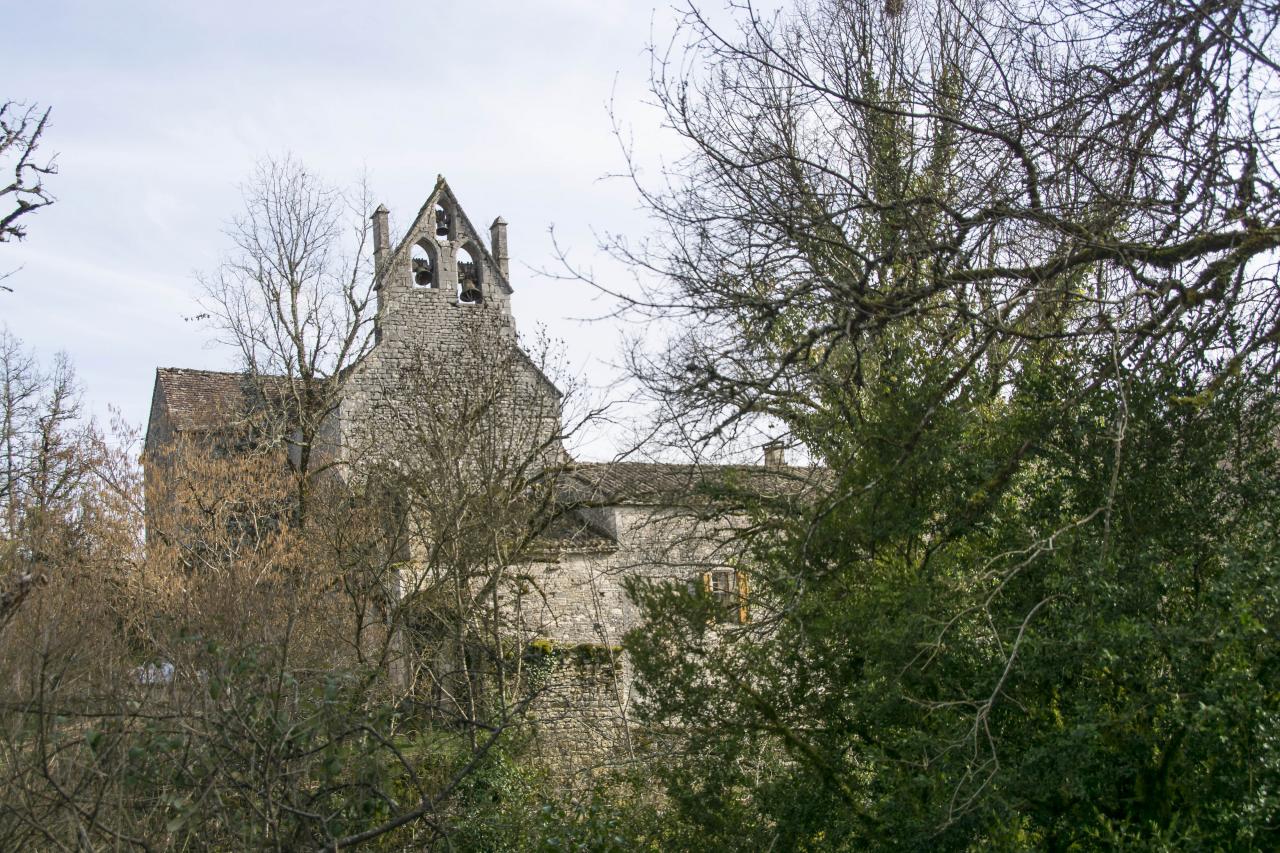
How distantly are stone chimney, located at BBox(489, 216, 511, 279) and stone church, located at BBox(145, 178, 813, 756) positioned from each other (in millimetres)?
1297

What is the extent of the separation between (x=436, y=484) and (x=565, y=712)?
352cm

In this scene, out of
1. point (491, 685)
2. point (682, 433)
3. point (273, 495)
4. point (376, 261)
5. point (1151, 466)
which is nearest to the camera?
point (1151, 466)

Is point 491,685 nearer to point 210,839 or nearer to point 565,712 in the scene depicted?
point 565,712

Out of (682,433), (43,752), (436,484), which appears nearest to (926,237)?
(682,433)

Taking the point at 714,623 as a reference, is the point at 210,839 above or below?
below

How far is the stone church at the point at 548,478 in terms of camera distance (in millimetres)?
10531

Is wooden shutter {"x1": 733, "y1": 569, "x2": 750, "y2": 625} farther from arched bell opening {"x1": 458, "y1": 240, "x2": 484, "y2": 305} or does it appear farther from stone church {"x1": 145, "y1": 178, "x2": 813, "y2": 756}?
arched bell opening {"x1": 458, "y1": 240, "x2": 484, "y2": 305}

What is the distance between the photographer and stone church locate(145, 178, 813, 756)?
10531mm

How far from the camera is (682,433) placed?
25.4ft

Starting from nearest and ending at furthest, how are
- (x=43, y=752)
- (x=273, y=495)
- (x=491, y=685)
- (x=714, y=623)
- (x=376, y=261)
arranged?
(x=43, y=752) < (x=714, y=623) < (x=491, y=685) < (x=273, y=495) < (x=376, y=261)

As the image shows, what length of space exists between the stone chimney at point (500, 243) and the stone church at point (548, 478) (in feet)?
4.26

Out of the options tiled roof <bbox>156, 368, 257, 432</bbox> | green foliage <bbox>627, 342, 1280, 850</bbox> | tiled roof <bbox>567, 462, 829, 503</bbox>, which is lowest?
green foliage <bbox>627, 342, 1280, 850</bbox>

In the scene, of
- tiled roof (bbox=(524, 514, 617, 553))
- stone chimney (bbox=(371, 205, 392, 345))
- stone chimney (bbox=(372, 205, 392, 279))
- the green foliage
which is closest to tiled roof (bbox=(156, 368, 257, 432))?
stone chimney (bbox=(371, 205, 392, 345))

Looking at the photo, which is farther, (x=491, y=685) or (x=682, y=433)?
(x=491, y=685)
